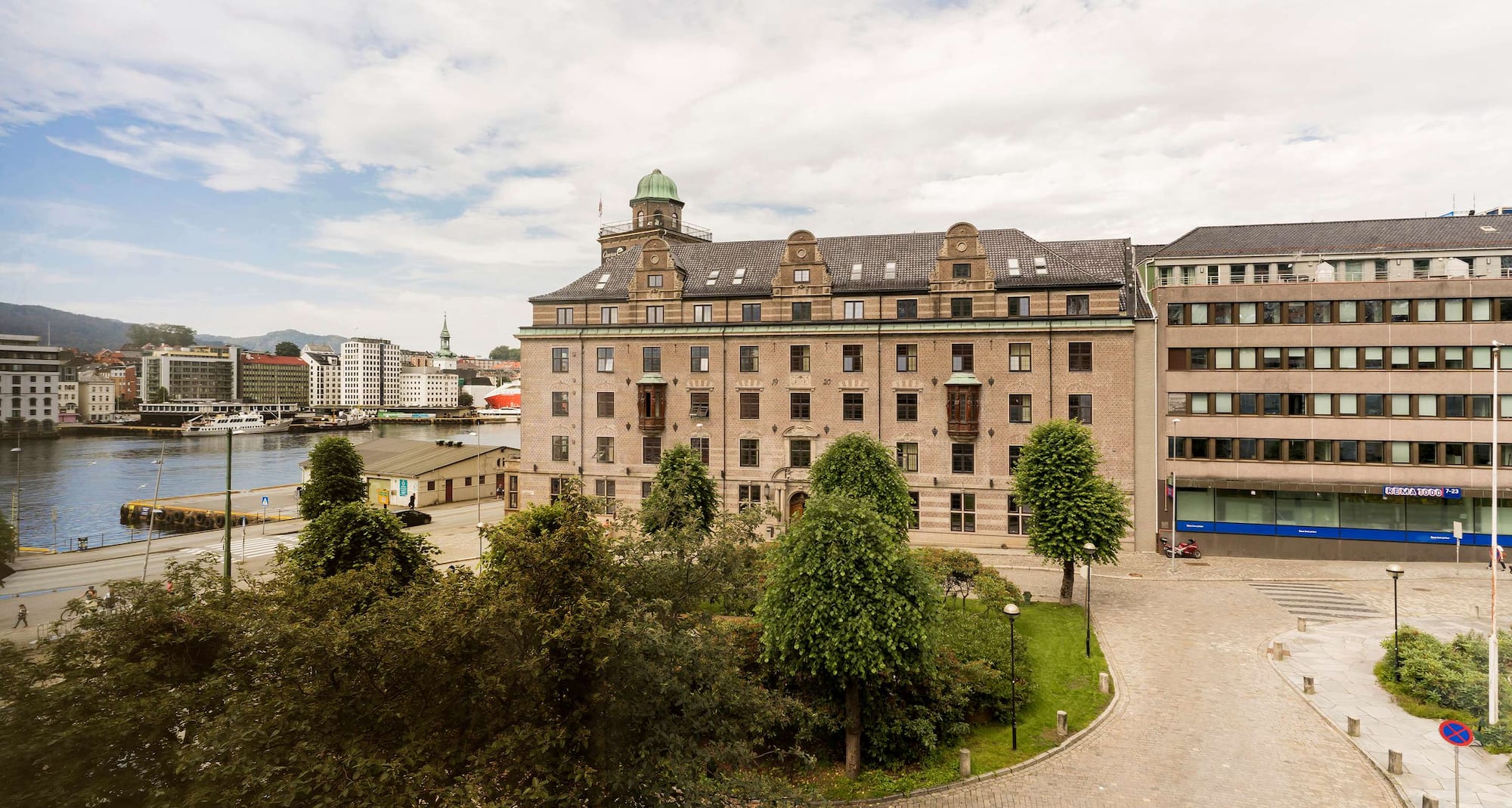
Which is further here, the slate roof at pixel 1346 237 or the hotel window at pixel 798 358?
the hotel window at pixel 798 358

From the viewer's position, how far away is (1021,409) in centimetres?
4294

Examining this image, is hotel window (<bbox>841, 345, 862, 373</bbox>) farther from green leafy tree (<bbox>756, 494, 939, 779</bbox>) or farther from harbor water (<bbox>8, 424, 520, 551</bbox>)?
harbor water (<bbox>8, 424, 520, 551</bbox>)

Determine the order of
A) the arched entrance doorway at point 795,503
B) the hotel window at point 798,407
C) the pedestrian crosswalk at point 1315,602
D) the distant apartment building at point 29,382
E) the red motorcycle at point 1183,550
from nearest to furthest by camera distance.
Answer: the distant apartment building at point 29,382 < the pedestrian crosswalk at point 1315,602 < the red motorcycle at point 1183,550 < the arched entrance doorway at point 795,503 < the hotel window at point 798,407

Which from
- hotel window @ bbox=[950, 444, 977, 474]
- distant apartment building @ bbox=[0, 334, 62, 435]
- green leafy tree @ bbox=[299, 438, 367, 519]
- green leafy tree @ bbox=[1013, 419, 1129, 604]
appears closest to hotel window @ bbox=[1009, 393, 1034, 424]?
hotel window @ bbox=[950, 444, 977, 474]

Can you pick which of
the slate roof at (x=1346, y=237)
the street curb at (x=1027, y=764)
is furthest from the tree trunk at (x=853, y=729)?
the slate roof at (x=1346, y=237)

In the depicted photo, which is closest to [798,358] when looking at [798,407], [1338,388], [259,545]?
[798,407]

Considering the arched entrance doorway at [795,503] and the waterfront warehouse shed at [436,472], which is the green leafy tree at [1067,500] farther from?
the waterfront warehouse shed at [436,472]

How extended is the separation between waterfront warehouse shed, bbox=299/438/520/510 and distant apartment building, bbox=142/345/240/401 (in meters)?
44.4

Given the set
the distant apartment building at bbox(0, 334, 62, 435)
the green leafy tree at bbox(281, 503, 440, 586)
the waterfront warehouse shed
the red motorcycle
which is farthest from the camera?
the waterfront warehouse shed

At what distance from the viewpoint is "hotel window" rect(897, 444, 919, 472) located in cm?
4438

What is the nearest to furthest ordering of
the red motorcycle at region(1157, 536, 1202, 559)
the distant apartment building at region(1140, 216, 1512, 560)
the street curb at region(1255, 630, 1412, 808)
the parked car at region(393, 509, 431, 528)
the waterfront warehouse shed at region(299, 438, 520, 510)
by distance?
1. the street curb at region(1255, 630, 1412, 808)
2. the distant apartment building at region(1140, 216, 1512, 560)
3. the red motorcycle at region(1157, 536, 1202, 559)
4. the parked car at region(393, 509, 431, 528)
5. the waterfront warehouse shed at region(299, 438, 520, 510)

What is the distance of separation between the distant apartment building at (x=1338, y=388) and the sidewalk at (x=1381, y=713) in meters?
12.7

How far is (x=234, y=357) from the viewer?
10703 mm

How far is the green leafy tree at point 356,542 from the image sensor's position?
2088cm
